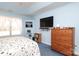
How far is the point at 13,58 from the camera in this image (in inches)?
31.7

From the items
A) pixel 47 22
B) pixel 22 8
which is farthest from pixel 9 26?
pixel 47 22

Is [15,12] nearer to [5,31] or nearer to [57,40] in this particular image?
[5,31]

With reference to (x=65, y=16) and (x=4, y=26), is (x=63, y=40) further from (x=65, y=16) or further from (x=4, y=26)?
(x=4, y=26)

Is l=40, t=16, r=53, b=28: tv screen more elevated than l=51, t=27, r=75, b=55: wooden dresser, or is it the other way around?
l=40, t=16, r=53, b=28: tv screen

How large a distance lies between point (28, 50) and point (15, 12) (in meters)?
0.90

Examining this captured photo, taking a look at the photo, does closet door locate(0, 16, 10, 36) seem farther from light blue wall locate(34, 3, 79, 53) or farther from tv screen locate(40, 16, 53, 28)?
tv screen locate(40, 16, 53, 28)

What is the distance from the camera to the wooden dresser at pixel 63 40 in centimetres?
194

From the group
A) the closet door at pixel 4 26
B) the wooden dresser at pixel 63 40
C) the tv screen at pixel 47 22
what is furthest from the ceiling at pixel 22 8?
the wooden dresser at pixel 63 40

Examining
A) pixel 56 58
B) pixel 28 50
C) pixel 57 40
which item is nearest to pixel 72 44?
pixel 57 40

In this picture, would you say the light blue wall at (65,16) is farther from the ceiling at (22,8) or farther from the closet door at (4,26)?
the closet door at (4,26)

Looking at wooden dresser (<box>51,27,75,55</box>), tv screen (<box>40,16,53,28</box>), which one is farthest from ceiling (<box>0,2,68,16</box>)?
wooden dresser (<box>51,27,75,55</box>)

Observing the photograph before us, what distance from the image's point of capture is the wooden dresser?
1.94 meters

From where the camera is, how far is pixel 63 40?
212cm

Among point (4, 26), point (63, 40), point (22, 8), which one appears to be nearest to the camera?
point (4, 26)
